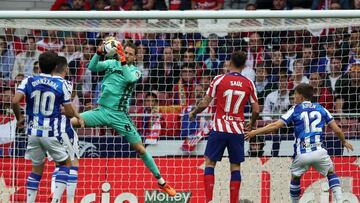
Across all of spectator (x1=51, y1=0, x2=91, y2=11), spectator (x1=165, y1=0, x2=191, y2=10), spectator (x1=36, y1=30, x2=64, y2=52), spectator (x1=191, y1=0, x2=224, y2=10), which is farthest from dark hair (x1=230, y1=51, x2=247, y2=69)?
spectator (x1=51, y1=0, x2=91, y2=11)

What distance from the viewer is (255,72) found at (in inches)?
584

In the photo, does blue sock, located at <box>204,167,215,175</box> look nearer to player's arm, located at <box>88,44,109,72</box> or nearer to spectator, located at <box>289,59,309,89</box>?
player's arm, located at <box>88,44,109,72</box>

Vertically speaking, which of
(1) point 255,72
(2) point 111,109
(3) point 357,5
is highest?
(3) point 357,5

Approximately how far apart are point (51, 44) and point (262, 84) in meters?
3.27

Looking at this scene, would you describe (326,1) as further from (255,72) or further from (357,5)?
(255,72)

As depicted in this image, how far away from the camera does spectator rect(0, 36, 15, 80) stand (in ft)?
48.2

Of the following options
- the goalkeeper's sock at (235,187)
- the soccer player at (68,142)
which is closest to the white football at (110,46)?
the soccer player at (68,142)

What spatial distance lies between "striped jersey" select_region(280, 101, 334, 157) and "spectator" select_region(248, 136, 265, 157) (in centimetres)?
147

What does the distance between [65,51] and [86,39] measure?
0.39 meters

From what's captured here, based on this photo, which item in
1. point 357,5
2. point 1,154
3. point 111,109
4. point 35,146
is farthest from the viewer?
point 357,5

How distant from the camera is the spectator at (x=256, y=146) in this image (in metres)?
14.3

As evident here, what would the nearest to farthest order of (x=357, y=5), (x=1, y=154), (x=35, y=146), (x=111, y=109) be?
(x=35, y=146), (x=111, y=109), (x=1, y=154), (x=357, y=5)

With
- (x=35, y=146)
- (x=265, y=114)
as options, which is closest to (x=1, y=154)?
(x=35, y=146)

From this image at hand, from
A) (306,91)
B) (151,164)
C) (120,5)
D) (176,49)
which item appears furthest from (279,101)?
(120,5)
